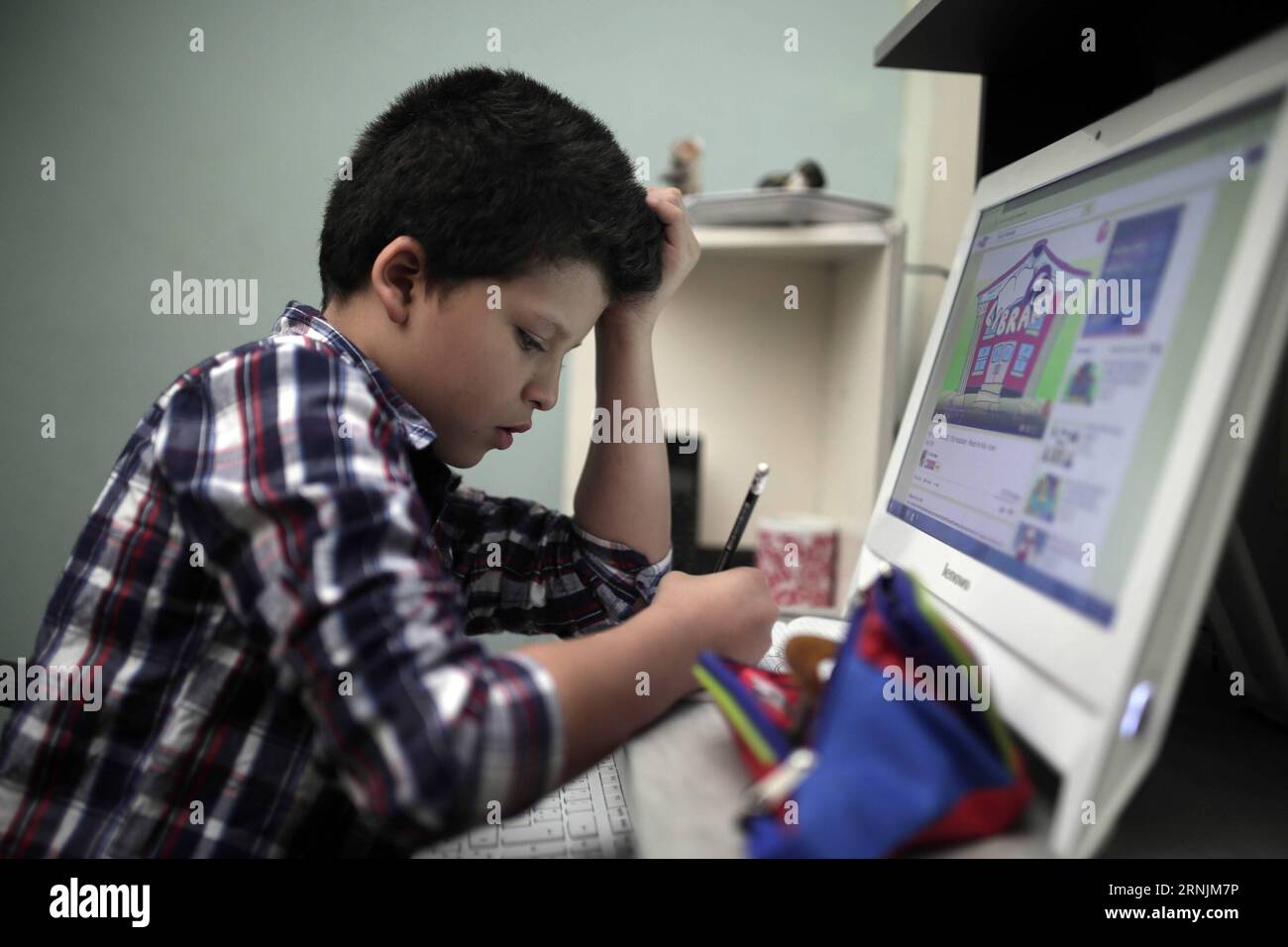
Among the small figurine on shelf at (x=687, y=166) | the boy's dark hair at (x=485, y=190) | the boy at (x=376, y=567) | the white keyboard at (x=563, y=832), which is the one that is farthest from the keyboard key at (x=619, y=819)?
the small figurine on shelf at (x=687, y=166)

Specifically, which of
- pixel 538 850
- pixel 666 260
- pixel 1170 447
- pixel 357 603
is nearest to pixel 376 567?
pixel 357 603

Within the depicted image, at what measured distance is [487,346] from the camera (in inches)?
26.2

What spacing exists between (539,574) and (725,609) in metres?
0.31

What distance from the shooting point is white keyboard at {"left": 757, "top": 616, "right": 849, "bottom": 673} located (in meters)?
0.71

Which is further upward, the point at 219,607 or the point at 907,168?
the point at 907,168

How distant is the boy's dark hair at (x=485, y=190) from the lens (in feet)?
2.14

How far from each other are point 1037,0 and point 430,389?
1.88ft

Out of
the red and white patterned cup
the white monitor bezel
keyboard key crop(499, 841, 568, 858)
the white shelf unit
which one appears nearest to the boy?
keyboard key crop(499, 841, 568, 858)

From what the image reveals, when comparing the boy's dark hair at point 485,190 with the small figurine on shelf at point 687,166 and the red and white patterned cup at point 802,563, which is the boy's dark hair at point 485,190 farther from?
the small figurine on shelf at point 687,166

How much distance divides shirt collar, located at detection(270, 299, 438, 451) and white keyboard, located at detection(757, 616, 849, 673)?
0.32 m

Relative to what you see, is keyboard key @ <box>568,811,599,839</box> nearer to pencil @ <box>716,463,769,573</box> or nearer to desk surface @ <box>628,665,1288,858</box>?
desk surface @ <box>628,665,1288,858</box>
